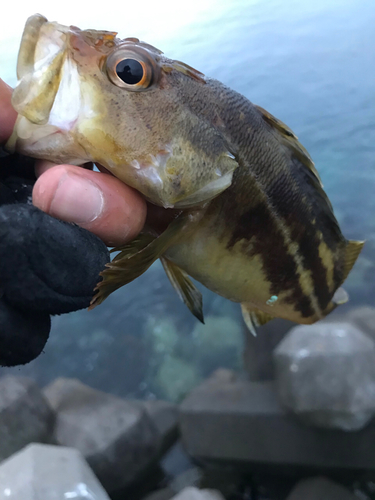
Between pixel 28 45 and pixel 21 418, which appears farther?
pixel 21 418

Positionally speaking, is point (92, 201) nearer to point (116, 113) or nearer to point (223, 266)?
point (116, 113)

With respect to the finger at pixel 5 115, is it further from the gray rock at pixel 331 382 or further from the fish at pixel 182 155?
the gray rock at pixel 331 382

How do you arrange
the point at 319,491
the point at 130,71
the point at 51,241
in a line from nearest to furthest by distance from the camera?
the point at 51,241, the point at 130,71, the point at 319,491

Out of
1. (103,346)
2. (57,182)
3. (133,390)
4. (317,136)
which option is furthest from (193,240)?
(317,136)

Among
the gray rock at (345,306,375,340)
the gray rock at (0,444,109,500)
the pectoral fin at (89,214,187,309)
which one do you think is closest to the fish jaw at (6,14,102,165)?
the pectoral fin at (89,214,187,309)

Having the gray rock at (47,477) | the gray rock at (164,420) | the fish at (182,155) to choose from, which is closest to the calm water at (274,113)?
the gray rock at (164,420)

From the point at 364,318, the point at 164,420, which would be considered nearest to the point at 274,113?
the point at 364,318
